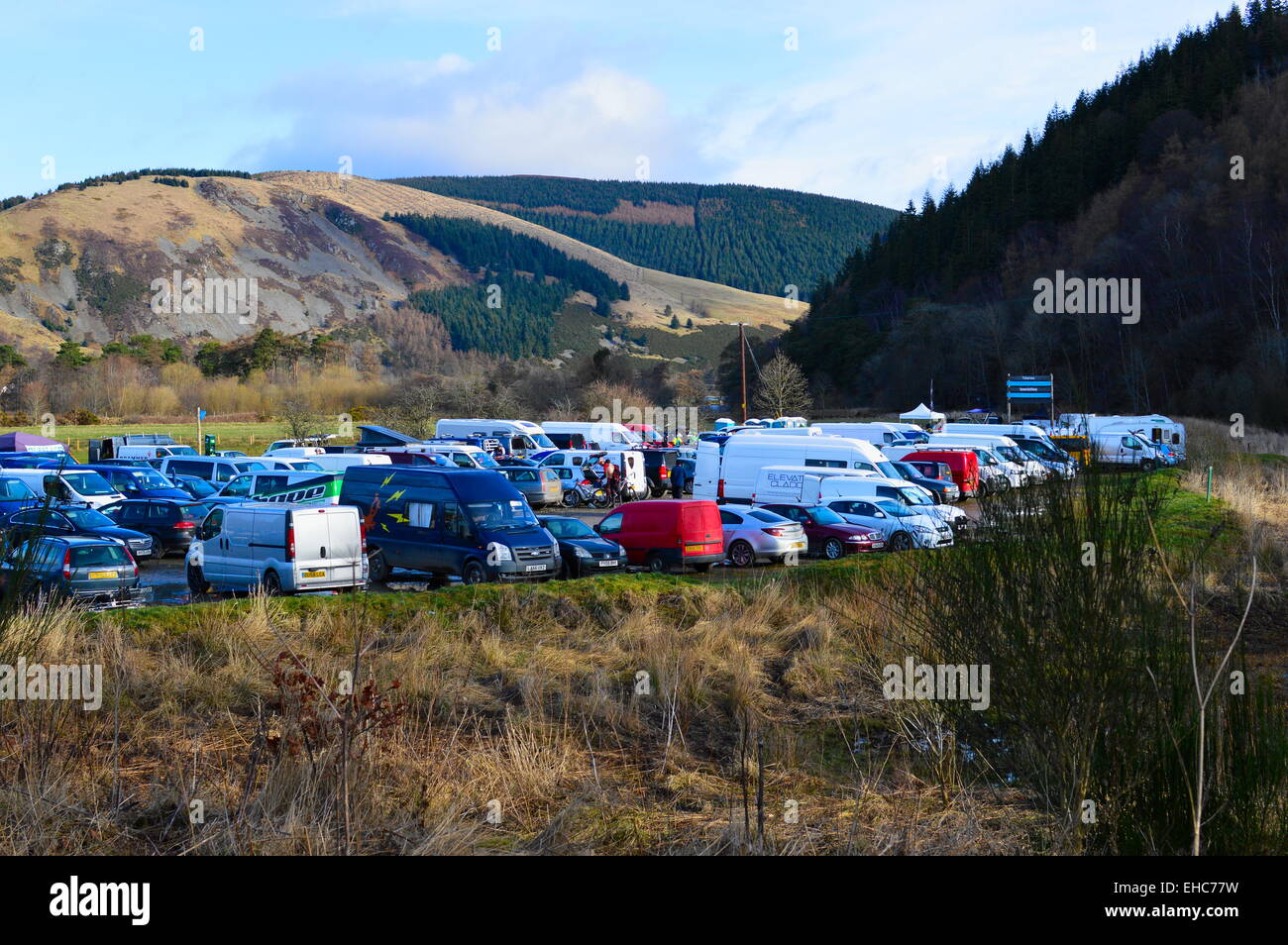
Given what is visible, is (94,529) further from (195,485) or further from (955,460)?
(955,460)

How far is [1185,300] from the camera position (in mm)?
76250

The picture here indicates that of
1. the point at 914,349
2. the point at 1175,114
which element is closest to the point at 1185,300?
the point at 914,349

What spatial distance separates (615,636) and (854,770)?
5.52 m

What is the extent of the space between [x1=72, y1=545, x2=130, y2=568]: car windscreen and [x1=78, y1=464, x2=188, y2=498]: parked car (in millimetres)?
13308

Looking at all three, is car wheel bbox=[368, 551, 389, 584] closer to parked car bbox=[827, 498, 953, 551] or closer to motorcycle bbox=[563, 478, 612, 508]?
parked car bbox=[827, 498, 953, 551]

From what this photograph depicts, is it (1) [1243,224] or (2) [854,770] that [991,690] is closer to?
(2) [854,770]

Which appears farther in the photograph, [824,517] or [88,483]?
[88,483]

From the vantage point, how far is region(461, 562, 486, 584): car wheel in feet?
63.0

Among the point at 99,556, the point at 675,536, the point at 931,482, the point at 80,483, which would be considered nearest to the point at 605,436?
the point at 931,482

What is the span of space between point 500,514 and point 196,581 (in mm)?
5335

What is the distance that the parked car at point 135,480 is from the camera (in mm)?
30734

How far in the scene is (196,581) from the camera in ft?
62.3

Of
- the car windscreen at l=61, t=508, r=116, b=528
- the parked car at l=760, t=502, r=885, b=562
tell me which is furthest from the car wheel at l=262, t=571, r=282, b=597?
the parked car at l=760, t=502, r=885, b=562

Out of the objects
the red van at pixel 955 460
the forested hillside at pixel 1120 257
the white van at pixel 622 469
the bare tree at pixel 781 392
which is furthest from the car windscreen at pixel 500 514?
the bare tree at pixel 781 392
